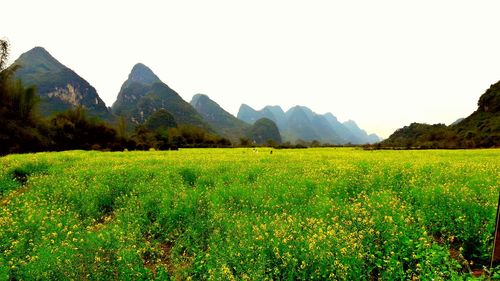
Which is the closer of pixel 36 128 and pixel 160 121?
pixel 36 128

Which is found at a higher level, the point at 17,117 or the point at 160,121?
the point at 160,121

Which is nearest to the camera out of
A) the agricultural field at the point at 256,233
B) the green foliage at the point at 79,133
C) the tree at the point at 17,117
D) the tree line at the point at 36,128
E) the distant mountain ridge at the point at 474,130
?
the agricultural field at the point at 256,233

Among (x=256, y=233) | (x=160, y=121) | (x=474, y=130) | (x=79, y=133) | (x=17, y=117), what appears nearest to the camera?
(x=256, y=233)

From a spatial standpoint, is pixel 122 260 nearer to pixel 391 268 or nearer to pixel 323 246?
pixel 323 246

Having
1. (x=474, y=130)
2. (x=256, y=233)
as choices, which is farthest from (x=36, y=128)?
(x=474, y=130)

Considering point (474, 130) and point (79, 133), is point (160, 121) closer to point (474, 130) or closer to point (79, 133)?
point (79, 133)

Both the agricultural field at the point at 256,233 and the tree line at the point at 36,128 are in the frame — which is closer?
the agricultural field at the point at 256,233

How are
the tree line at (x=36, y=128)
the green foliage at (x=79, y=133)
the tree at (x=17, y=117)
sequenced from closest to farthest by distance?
the tree at (x=17, y=117), the tree line at (x=36, y=128), the green foliage at (x=79, y=133)

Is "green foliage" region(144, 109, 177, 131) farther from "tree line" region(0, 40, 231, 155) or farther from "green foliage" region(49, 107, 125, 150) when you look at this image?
"green foliage" region(49, 107, 125, 150)

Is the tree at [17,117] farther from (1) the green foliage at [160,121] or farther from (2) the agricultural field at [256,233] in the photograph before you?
(1) the green foliage at [160,121]

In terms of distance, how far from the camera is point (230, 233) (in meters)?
8.66

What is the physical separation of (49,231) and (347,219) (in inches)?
328

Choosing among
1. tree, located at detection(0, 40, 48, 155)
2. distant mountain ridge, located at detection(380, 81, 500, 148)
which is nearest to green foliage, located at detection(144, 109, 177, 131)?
tree, located at detection(0, 40, 48, 155)

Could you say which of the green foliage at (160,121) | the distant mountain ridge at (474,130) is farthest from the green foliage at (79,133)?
the green foliage at (160,121)
